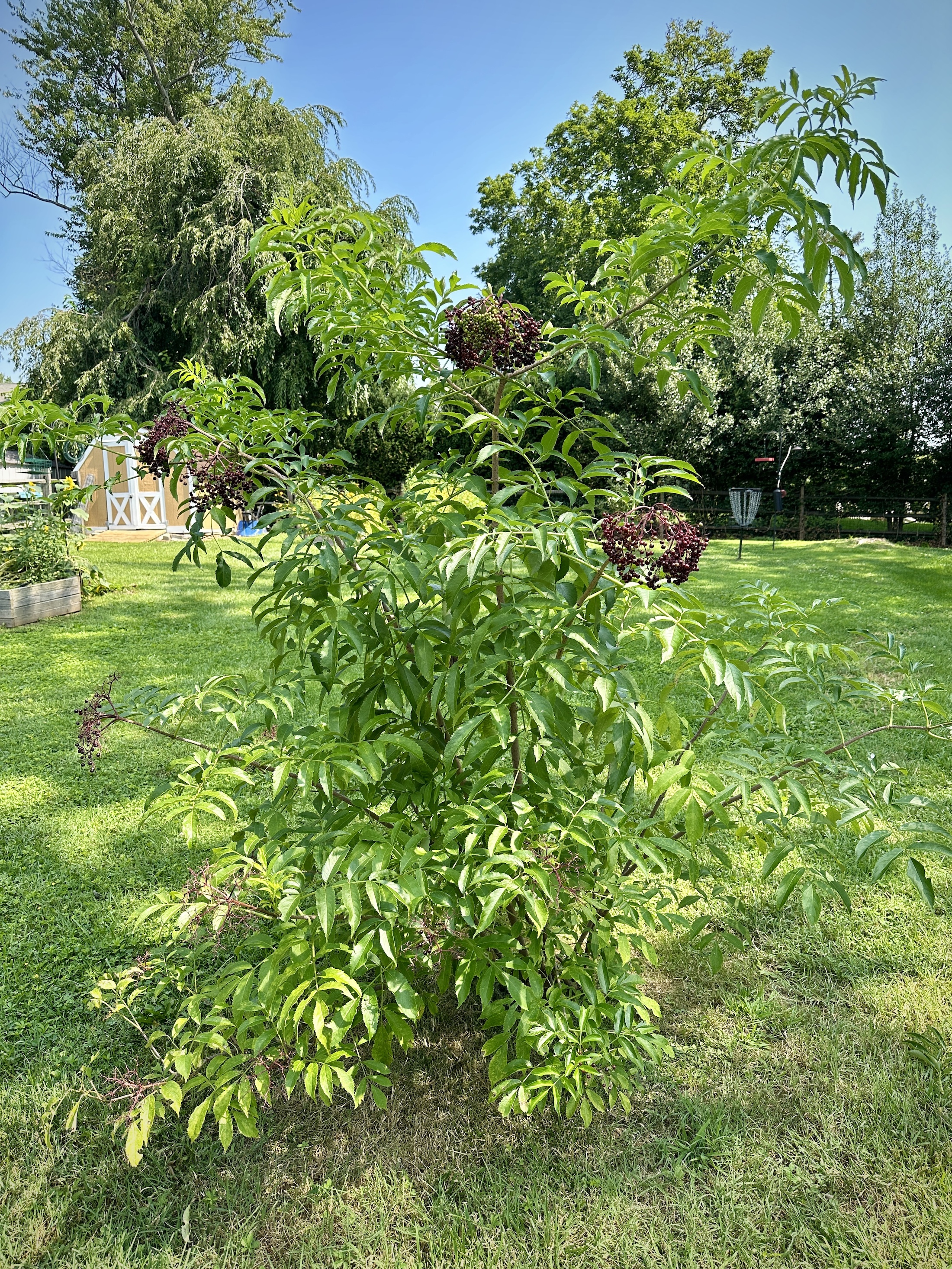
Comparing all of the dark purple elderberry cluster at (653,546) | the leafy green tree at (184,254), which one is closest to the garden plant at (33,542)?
the dark purple elderberry cluster at (653,546)

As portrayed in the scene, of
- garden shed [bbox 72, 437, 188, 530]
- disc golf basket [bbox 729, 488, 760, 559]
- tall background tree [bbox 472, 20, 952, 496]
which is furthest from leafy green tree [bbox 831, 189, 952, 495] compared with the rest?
garden shed [bbox 72, 437, 188, 530]

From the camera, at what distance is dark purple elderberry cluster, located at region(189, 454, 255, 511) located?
4.57ft

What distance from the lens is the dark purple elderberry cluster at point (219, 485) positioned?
1.39 metres

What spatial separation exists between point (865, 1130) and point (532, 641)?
131cm

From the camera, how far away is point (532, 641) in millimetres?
1298

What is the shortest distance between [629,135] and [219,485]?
914 inches

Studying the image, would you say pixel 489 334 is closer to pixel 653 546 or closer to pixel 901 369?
pixel 653 546

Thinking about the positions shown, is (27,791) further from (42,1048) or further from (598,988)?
(598,988)

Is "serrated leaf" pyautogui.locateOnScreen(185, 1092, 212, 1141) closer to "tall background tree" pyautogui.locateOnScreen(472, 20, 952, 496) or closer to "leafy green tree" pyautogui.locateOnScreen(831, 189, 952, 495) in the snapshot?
"tall background tree" pyautogui.locateOnScreen(472, 20, 952, 496)

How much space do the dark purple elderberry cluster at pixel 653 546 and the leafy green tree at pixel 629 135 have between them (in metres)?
19.9

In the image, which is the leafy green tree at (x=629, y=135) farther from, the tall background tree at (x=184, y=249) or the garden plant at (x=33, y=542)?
the garden plant at (x=33, y=542)

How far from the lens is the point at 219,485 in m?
1.40

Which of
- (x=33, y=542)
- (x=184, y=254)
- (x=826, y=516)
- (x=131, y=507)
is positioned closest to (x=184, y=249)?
(x=184, y=254)

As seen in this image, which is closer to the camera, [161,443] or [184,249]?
[161,443]
